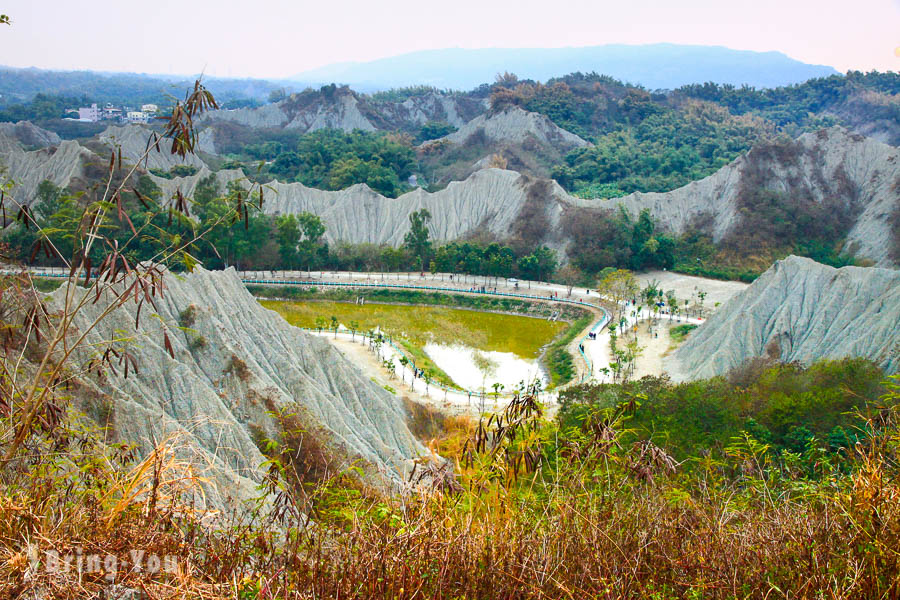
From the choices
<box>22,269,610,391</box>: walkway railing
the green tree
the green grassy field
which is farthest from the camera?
the green tree

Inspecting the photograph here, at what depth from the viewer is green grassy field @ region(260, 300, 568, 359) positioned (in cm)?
3606

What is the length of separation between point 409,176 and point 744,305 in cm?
5126

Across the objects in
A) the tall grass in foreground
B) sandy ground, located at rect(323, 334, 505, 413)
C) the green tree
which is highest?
the tall grass in foreground

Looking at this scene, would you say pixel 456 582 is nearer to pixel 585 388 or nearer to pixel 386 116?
pixel 585 388

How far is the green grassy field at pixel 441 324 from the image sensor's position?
36062 millimetres

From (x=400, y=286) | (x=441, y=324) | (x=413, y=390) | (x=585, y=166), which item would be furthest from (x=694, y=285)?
(x=585, y=166)

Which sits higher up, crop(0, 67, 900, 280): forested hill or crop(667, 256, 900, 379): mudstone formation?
crop(0, 67, 900, 280): forested hill

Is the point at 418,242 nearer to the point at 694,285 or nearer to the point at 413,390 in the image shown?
the point at 694,285

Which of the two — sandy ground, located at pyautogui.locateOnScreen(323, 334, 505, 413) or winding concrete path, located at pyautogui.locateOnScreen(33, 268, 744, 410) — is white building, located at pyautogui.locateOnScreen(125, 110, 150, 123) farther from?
sandy ground, located at pyautogui.locateOnScreen(323, 334, 505, 413)

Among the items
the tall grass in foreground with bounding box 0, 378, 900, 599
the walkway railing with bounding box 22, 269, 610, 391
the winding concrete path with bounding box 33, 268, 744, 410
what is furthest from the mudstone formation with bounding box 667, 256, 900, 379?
the tall grass in foreground with bounding box 0, 378, 900, 599

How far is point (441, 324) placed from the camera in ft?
128

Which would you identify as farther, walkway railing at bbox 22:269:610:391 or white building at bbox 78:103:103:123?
white building at bbox 78:103:103:123

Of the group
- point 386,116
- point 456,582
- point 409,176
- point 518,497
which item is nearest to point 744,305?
point 518,497

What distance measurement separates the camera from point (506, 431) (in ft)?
21.0
